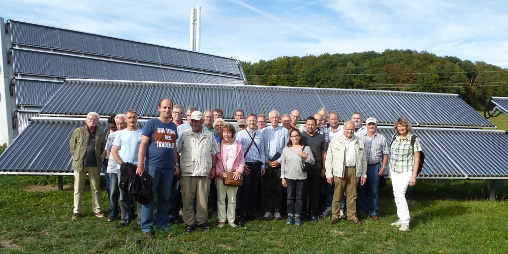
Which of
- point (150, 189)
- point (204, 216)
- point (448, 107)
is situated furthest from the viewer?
point (448, 107)

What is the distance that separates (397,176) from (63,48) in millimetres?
13350

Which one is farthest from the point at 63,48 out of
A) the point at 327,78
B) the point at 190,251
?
the point at 327,78

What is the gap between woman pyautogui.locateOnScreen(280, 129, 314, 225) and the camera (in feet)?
22.2

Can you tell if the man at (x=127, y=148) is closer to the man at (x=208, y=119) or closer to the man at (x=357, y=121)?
the man at (x=208, y=119)

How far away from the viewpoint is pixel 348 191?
703cm

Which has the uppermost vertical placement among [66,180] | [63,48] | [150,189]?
[63,48]

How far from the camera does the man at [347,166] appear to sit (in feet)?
22.5

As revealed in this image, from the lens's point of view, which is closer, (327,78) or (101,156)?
(101,156)

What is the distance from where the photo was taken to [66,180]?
407 inches

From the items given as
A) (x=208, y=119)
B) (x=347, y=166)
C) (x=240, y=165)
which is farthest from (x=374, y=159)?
(x=208, y=119)

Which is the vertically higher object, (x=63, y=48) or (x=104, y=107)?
(x=63, y=48)

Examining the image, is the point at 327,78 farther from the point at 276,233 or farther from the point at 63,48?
the point at 276,233

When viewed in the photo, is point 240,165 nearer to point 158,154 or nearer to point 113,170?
point 158,154

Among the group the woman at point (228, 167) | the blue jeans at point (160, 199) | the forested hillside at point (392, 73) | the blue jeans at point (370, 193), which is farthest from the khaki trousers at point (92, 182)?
the forested hillside at point (392, 73)
